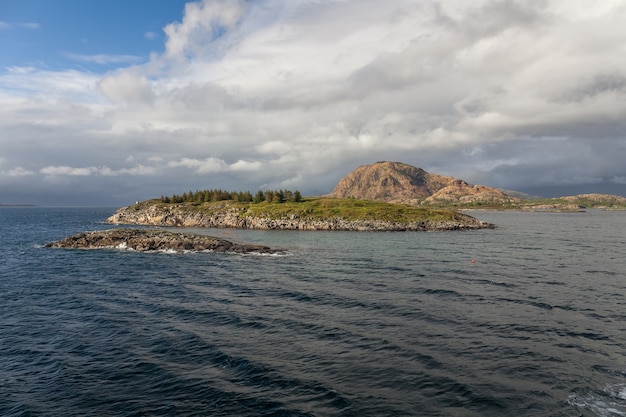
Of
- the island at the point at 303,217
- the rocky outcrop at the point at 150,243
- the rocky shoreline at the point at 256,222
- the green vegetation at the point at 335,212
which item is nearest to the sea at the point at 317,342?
the rocky outcrop at the point at 150,243

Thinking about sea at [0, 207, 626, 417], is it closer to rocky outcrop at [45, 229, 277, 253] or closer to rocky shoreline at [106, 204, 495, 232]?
rocky outcrop at [45, 229, 277, 253]

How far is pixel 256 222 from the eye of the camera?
6319 inches

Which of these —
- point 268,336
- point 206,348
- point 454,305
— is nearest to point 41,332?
point 206,348

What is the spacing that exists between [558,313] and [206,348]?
3269cm

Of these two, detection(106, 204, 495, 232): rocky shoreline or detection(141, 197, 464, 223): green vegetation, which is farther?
detection(141, 197, 464, 223): green vegetation

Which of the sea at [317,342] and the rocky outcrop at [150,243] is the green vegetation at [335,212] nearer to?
the rocky outcrop at [150,243]

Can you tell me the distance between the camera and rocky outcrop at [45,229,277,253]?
8994 centimetres

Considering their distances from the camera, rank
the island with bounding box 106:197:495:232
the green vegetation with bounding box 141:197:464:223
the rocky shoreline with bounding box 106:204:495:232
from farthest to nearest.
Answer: the green vegetation with bounding box 141:197:464:223, the island with bounding box 106:197:495:232, the rocky shoreline with bounding box 106:204:495:232

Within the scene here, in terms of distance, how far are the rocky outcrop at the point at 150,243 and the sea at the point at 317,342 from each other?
2770cm

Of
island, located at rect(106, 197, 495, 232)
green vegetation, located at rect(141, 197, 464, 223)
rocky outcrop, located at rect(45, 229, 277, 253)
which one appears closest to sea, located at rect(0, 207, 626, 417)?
rocky outcrop, located at rect(45, 229, 277, 253)

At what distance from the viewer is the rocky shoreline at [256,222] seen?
14762 cm

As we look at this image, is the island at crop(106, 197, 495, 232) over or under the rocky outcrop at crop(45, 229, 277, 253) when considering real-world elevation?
over

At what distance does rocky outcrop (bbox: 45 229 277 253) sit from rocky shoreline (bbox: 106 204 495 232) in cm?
5915

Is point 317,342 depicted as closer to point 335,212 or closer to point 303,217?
point 303,217
